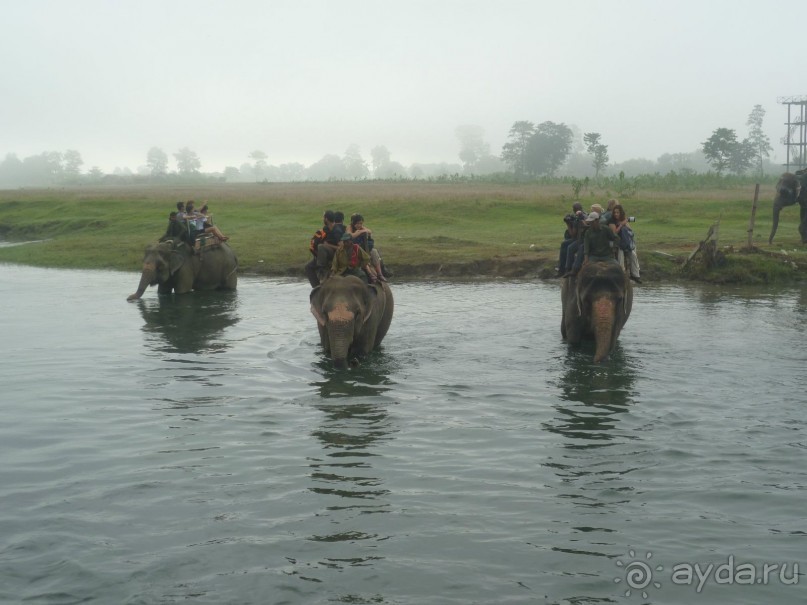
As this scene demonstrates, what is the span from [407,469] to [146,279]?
14.0 meters

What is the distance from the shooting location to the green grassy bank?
25734 millimetres

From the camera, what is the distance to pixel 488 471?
30.0 ft

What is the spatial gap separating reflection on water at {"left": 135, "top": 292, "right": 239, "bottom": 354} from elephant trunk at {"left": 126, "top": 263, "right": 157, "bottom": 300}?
20 centimetres

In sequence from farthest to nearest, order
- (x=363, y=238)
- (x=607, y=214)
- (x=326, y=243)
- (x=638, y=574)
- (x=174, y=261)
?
1. (x=174, y=261)
2. (x=607, y=214)
3. (x=363, y=238)
4. (x=326, y=243)
5. (x=638, y=574)

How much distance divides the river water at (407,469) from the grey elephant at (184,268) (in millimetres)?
5348

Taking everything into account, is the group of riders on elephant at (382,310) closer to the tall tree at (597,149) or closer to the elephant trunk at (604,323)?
the elephant trunk at (604,323)

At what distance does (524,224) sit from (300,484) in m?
28.1

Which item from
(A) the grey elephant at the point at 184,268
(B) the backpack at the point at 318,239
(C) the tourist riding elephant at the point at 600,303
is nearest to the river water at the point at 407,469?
(C) the tourist riding elephant at the point at 600,303

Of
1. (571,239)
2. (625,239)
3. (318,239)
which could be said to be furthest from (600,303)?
(318,239)

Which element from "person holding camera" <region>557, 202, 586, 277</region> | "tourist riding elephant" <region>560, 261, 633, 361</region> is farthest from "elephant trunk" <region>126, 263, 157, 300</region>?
"tourist riding elephant" <region>560, 261, 633, 361</region>

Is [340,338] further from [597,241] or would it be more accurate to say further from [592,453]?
[592,453]

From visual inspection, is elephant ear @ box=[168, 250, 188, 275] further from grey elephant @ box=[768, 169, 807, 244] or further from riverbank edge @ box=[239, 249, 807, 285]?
grey elephant @ box=[768, 169, 807, 244]

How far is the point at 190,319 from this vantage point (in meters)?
19.0

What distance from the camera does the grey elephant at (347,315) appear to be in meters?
13.1
